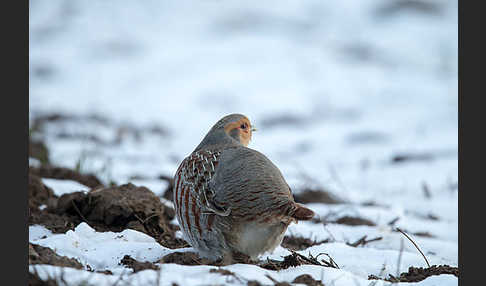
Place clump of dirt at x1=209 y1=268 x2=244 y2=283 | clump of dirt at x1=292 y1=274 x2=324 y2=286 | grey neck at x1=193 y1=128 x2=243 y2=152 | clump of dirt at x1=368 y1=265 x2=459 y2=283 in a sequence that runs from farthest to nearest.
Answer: grey neck at x1=193 y1=128 x2=243 y2=152 < clump of dirt at x1=368 y1=265 x2=459 y2=283 < clump of dirt at x1=292 y1=274 x2=324 y2=286 < clump of dirt at x1=209 y1=268 x2=244 y2=283

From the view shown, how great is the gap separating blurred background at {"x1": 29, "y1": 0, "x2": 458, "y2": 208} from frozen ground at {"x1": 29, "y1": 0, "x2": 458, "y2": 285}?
7 cm

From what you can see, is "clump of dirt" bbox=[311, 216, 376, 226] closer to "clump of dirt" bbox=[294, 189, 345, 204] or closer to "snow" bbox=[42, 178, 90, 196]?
"clump of dirt" bbox=[294, 189, 345, 204]

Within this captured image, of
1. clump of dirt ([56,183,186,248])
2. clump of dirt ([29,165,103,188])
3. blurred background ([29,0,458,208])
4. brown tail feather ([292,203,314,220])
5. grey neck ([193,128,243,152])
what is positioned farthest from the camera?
blurred background ([29,0,458,208])

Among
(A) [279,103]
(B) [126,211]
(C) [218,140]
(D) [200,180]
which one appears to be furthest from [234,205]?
(A) [279,103]

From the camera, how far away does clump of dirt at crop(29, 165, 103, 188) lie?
542 centimetres

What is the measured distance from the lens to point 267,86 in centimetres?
1764

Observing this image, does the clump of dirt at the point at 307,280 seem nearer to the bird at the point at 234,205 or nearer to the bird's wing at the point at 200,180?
the bird at the point at 234,205

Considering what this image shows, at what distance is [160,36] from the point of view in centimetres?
2133

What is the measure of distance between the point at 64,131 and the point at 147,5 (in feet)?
51.9

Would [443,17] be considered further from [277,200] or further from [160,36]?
[277,200]

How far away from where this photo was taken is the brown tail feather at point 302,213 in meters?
2.51

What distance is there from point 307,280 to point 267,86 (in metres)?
15.5

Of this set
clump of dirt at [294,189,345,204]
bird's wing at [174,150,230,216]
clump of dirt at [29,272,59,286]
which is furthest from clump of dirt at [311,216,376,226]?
clump of dirt at [29,272,59,286]

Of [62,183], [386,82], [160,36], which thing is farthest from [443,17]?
→ [62,183]
